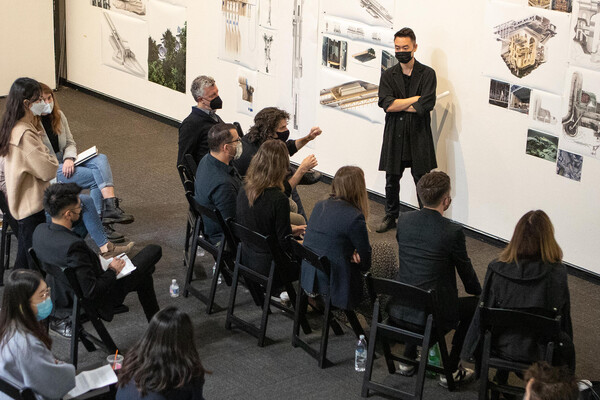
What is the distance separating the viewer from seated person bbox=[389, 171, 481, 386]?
15.1 ft

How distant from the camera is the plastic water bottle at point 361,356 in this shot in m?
5.14

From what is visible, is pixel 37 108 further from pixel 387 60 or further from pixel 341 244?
pixel 387 60

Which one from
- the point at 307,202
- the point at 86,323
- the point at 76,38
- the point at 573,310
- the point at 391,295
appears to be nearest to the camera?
the point at 391,295

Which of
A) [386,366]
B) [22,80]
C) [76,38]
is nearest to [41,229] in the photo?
[22,80]

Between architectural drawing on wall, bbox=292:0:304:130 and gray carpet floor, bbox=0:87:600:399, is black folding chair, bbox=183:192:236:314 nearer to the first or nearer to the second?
gray carpet floor, bbox=0:87:600:399

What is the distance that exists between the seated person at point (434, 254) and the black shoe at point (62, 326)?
2.09 meters

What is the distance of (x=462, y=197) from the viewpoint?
24.5ft

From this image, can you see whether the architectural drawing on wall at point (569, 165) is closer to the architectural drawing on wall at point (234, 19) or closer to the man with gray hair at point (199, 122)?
the man with gray hair at point (199, 122)

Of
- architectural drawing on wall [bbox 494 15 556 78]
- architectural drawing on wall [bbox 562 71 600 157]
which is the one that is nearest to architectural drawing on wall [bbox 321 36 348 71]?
architectural drawing on wall [bbox 494 15 556 78]

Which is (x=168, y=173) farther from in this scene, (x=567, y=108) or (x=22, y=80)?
(x=567, y=108)

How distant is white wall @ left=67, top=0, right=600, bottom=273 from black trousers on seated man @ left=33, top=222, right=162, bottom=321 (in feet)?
10.7

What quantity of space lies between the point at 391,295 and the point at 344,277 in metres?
0.42

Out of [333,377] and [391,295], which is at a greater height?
[391,295]

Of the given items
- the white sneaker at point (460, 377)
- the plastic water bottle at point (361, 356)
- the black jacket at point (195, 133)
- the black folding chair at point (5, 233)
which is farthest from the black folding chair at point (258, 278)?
the black folding chair at point (5, 233)
